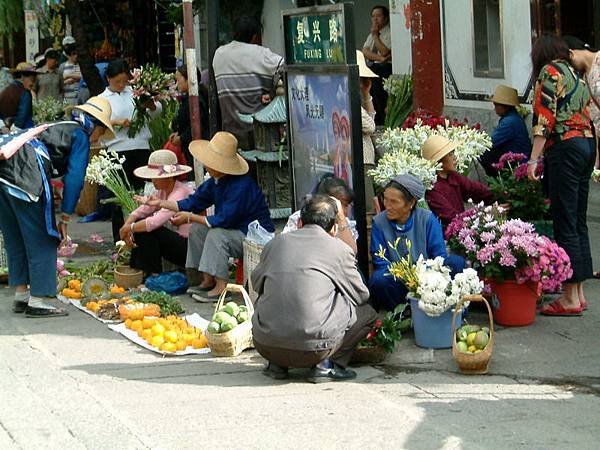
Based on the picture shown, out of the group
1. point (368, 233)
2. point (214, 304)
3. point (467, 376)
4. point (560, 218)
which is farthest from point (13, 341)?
point (560, 218)

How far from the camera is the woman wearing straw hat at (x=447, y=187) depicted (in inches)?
348

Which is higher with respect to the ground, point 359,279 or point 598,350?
point 359,279

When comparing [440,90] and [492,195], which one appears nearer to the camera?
[492,195]

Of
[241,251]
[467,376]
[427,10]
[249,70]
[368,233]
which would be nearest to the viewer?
[467,376]

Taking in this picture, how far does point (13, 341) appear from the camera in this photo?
851 cm

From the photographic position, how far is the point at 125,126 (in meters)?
13.0

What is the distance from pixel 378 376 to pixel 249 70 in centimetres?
455

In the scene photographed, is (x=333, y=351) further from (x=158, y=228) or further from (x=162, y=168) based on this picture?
(x=162, y=168)

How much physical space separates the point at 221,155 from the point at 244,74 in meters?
1.88

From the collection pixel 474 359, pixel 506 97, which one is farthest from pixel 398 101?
pixel 474 359

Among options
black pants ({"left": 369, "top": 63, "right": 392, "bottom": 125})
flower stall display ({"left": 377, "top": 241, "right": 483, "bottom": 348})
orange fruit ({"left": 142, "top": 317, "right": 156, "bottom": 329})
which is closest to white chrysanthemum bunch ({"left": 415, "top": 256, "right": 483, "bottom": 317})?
flower stall display ({"left": 377, "top": 241, "right": 483, "bottom": 348})

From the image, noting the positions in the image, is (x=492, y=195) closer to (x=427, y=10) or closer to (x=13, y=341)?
(x=13, y=341)

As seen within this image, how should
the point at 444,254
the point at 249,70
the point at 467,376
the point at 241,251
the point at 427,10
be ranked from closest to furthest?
the point at 467,376, the point at 444,254, the point at 241,251, the point at 249,70, the point at 427,10

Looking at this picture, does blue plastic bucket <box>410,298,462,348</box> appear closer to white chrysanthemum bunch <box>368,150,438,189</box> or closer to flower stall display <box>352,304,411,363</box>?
flower stall display <box>352,304,411,363</box>
